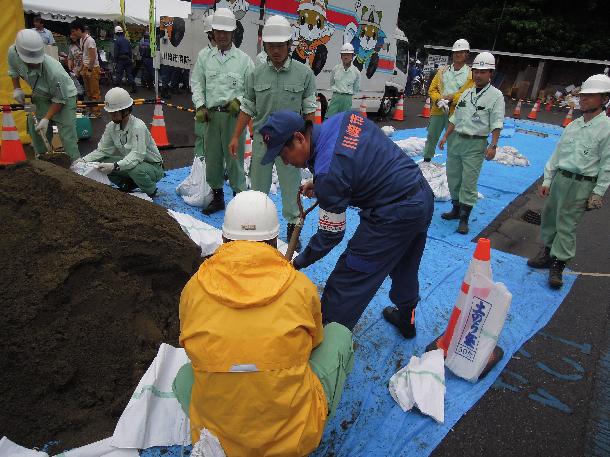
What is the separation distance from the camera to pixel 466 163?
16.4 ft

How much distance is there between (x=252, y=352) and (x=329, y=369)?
549 millimetres

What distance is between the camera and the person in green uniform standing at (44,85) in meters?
4.63

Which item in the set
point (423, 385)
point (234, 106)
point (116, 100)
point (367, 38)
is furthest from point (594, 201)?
point (367, 38)

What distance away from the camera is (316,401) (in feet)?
5.59

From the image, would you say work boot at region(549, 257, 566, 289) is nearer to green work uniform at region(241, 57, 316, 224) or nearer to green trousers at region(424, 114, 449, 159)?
green work uniform at region(241, 57, 316, 224)

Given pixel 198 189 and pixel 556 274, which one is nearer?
pixel 556 274

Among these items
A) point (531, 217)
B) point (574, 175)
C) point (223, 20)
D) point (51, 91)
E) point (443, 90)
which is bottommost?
point (531, 217)

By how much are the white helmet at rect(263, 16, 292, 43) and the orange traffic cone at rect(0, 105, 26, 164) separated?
3.64m

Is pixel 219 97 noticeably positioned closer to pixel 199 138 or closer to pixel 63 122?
pixel 199 138

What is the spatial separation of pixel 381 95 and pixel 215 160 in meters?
8.37

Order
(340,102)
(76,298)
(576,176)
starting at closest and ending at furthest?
(76,298), (576,176), (340,102)

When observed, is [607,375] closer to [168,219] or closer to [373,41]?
[168,219]

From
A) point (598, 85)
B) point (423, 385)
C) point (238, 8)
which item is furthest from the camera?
point (238, 8)

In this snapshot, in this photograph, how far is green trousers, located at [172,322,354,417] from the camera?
72.9 inches
